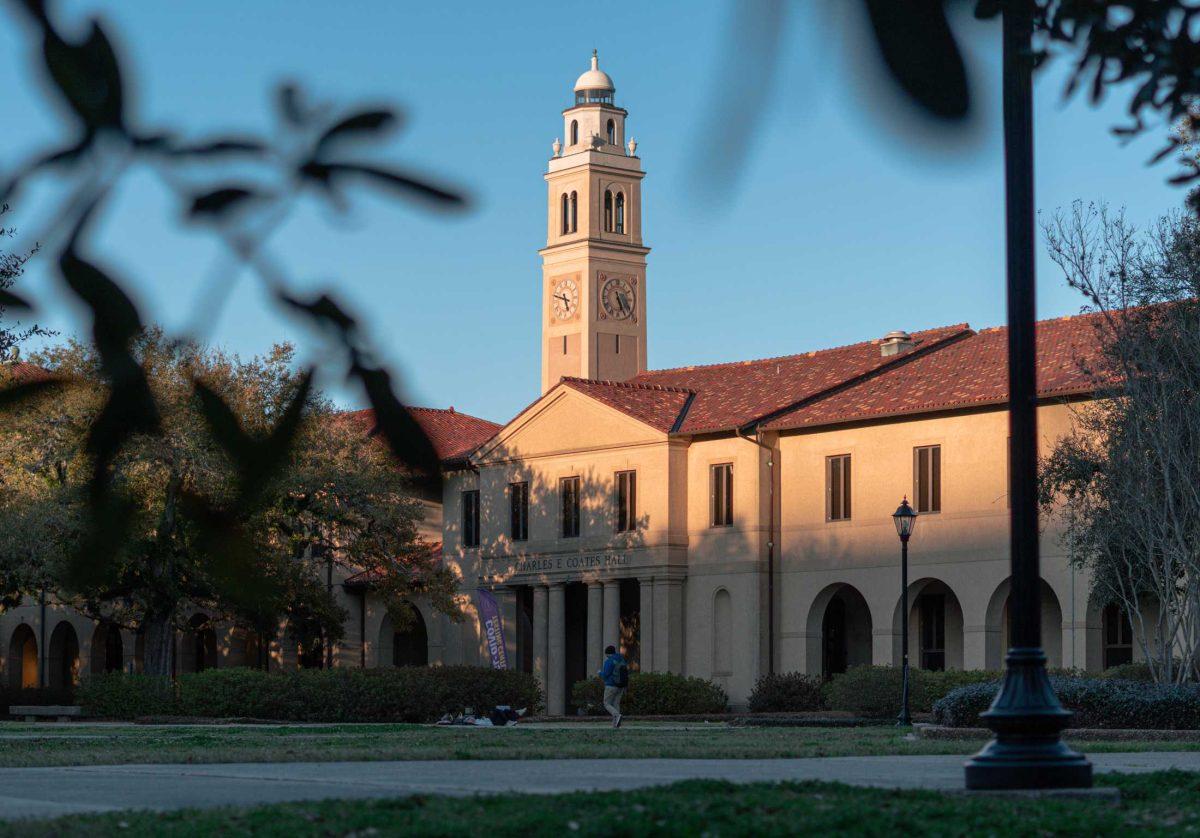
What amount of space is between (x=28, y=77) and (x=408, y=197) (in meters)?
0.36

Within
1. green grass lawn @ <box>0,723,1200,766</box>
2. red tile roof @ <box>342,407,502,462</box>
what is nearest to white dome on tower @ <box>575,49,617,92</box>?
red tile roof @ <box>342,407,502,462</box>

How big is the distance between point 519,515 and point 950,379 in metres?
13.0

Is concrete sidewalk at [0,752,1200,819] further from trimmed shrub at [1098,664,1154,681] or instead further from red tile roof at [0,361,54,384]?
trimmed shrub at [1098,664,1154,681]

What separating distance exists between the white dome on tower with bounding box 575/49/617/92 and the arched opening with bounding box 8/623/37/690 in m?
60.4

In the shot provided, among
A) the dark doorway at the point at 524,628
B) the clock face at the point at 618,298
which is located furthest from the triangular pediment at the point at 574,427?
the clock face at the point at 618,298

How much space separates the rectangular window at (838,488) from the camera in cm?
4425

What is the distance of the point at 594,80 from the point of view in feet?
5.92

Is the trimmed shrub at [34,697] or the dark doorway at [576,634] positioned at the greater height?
the dark doorway at [576,634]

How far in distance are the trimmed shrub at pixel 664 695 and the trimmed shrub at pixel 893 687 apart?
4453mm

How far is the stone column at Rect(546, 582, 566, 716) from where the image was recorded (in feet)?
160

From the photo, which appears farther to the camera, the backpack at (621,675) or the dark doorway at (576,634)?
the dark doorway at (576,634)

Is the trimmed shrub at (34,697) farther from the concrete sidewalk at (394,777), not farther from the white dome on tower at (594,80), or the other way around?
the white dome on tower at (594,80)

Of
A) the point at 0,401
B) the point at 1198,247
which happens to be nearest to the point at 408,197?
the point at 0,401

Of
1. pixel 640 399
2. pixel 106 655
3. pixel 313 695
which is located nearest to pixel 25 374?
pixel 313 695
